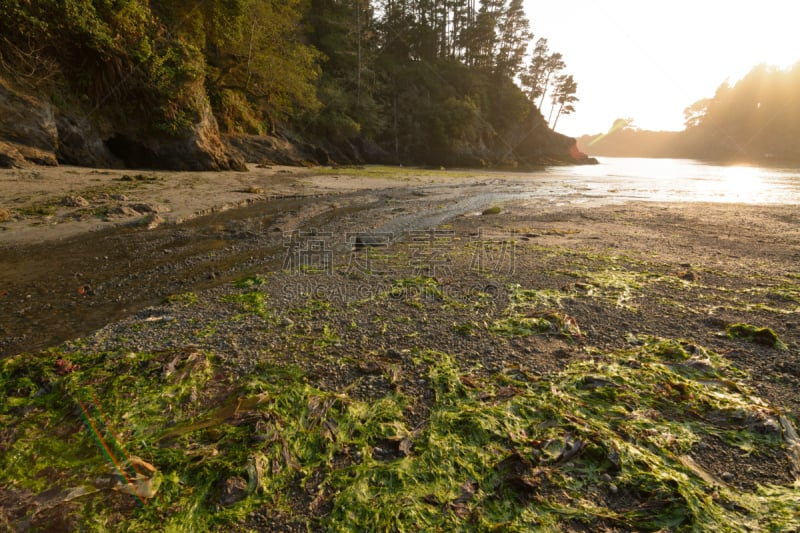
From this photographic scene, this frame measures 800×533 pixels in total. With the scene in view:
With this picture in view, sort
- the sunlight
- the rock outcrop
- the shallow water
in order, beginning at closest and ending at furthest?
the shallow water → the rock outcrop → the sunlight

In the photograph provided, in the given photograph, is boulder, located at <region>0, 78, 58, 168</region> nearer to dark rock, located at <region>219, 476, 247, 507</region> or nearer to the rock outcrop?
the rock outcrop

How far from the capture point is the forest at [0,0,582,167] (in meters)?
12.9

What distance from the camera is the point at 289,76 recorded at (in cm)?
2458

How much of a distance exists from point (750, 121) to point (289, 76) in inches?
4955

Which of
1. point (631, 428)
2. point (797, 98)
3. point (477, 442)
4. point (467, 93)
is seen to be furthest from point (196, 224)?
point (797, 98)

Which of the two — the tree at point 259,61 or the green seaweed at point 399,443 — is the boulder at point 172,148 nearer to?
the tree at point 259,61

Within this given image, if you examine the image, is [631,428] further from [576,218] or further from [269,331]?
[576,218]

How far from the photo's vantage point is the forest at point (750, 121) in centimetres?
7938

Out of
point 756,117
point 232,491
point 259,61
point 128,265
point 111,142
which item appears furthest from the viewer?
point 756,117

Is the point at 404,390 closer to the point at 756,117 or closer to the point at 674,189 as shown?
the point at 674,189

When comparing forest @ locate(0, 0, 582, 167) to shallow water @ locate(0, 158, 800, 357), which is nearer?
shallow water @ locate(0, 158, 800, 357)

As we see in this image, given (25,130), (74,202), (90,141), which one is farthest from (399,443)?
(90,141)

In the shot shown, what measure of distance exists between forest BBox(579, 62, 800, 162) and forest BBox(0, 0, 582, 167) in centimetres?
6376

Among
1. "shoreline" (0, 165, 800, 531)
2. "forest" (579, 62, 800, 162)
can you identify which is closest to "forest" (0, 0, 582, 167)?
"shoreline" (0, 165, 800, 531)
